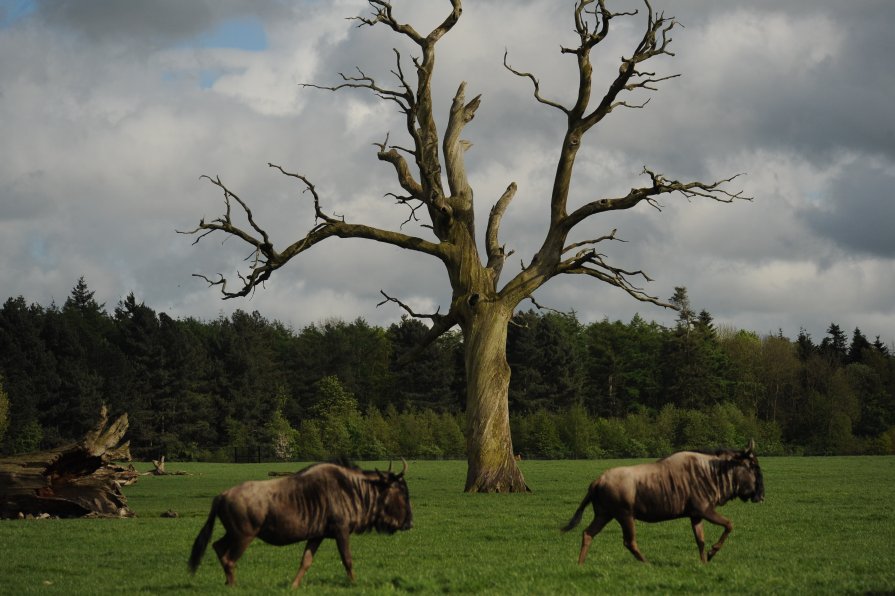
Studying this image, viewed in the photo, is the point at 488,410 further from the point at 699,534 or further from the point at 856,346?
the point at 856,346

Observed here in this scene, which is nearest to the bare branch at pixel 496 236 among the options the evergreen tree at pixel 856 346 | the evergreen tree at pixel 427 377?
the evergreen tree at pixel 427 377

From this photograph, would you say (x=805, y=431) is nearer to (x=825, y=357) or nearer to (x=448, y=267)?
(x=825, y=357)

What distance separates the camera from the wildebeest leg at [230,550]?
45.5ft

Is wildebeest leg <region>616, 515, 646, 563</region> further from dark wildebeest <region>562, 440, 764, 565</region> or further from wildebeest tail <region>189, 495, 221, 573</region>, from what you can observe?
wildebeest tail <region>189, 495, 221, 573</region>

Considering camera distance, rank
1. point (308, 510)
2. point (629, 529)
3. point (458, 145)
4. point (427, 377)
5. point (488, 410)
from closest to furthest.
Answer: point (308, 510), point (629, 529), point (488, 410), point (458, 145), point (427, 377)

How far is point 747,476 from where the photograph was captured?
16.2 metres

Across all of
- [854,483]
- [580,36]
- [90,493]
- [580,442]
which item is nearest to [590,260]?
[580,36]

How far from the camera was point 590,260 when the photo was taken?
37.2m

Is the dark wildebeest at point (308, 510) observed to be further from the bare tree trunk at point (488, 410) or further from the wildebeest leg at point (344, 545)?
the bare tree trunk at point (488, 410)

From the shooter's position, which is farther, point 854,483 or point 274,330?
point 274,330

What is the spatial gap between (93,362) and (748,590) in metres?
97.1

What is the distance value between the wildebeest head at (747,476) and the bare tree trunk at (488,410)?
733 inches

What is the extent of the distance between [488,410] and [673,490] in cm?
1913

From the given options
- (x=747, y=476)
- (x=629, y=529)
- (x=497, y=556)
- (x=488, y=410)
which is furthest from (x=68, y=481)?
(x=747, y=476)
